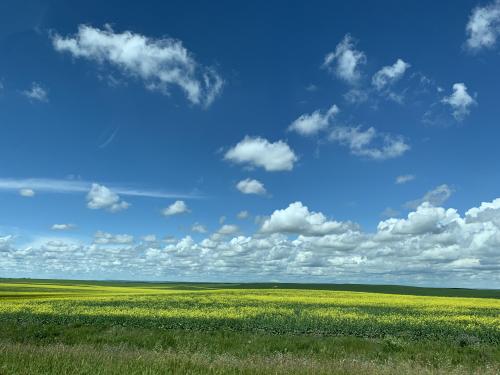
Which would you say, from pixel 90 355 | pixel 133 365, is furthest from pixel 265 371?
pixel 90 355

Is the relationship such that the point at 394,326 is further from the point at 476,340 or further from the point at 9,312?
the point at 9,312

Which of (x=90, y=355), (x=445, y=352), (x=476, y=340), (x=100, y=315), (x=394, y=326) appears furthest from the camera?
(x=100, y=315)

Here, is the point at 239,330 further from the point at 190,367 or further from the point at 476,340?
the point at 190,367

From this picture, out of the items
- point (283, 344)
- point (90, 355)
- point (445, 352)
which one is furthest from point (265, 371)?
point (445, 352)

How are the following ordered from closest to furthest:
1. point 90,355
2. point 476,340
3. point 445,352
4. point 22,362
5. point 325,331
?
point 22,362, point 90,355, point 445,352, point 476,340, point 325,331

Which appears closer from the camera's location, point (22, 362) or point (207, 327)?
point (22, 362)

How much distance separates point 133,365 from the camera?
8312 mm

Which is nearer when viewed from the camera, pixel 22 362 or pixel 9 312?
pixel 22 362

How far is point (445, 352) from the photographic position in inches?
690

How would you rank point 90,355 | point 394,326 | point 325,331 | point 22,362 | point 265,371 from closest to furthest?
point 22,362, point 265,371, point 90,355, point 325,331, point 394,326

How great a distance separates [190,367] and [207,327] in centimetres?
1823

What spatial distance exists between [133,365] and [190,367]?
979 mm

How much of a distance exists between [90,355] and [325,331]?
17.6 meters

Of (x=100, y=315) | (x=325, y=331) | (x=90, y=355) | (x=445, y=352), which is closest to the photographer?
(x=90, y=355)
